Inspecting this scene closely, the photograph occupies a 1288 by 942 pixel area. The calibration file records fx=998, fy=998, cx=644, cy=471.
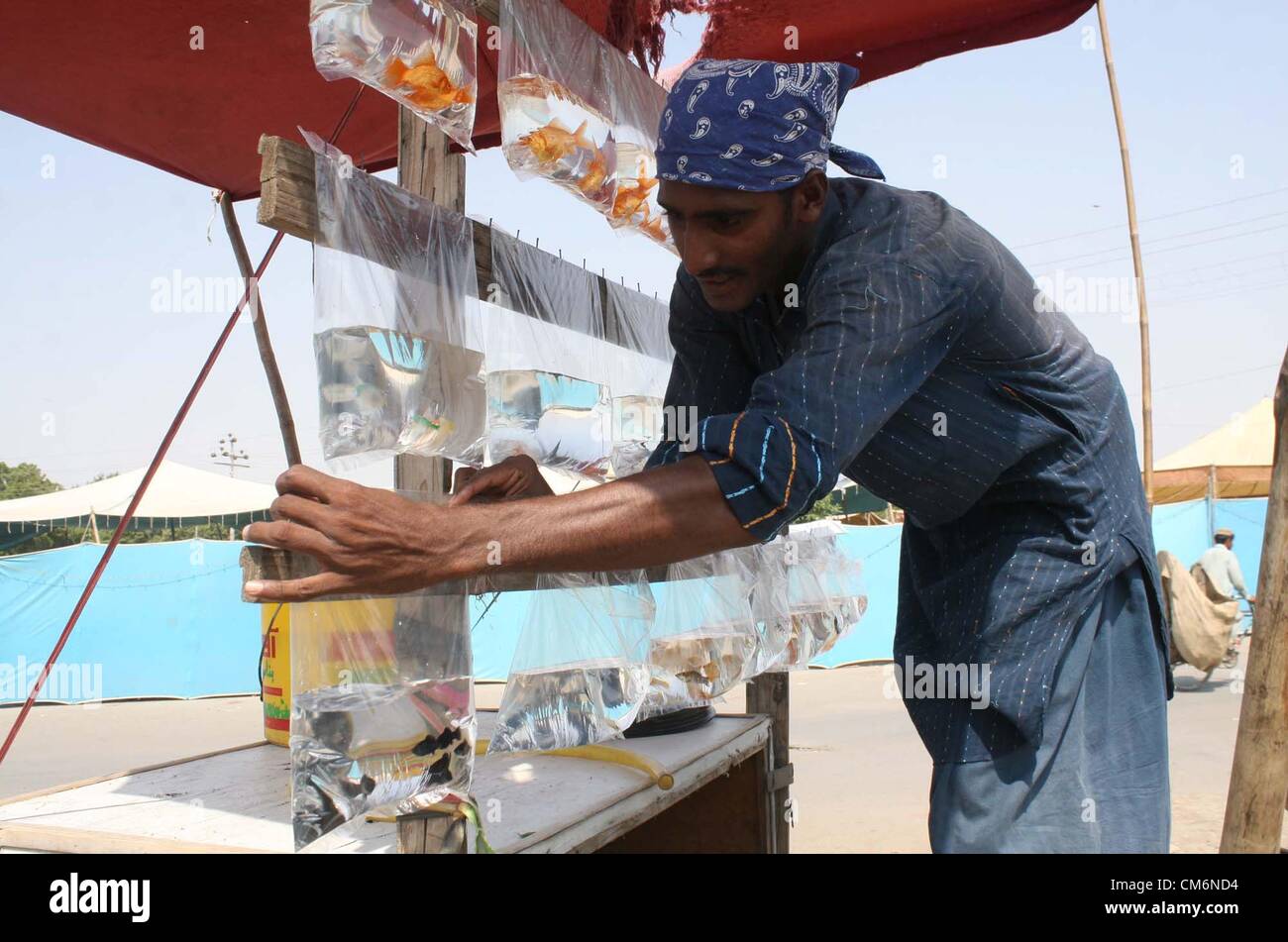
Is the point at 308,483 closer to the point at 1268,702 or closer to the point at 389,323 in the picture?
the point at 389,323

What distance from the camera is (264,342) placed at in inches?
129

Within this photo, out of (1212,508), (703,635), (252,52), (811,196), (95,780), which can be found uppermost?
(252,52)

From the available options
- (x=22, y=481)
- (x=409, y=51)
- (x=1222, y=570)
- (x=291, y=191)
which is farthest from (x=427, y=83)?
(x=22, y=481)

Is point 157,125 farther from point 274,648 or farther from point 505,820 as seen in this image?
point 505,820

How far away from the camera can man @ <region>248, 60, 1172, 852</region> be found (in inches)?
43.5

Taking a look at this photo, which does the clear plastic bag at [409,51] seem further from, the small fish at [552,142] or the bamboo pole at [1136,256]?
the bamboo pole at [1136,256]

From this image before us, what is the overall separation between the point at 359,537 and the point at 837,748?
6.66m

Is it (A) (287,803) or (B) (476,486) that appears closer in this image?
(B) (476,486)

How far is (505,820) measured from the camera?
183 cm

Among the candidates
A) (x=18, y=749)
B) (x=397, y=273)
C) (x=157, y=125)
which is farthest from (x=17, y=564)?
(x=397, y=273)

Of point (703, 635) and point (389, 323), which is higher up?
point (389, 323)

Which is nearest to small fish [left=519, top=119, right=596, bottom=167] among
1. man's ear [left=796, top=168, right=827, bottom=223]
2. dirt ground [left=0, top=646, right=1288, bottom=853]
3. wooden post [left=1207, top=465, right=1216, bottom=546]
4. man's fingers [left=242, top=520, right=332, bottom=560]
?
man's ear [left=796, top=168, right=827, bottom=223]

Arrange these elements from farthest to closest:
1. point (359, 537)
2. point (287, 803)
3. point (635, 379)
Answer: point (635, 379) → point (287, 803) → point (359, 537)

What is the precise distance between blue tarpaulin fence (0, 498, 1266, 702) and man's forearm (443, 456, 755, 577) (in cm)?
937
